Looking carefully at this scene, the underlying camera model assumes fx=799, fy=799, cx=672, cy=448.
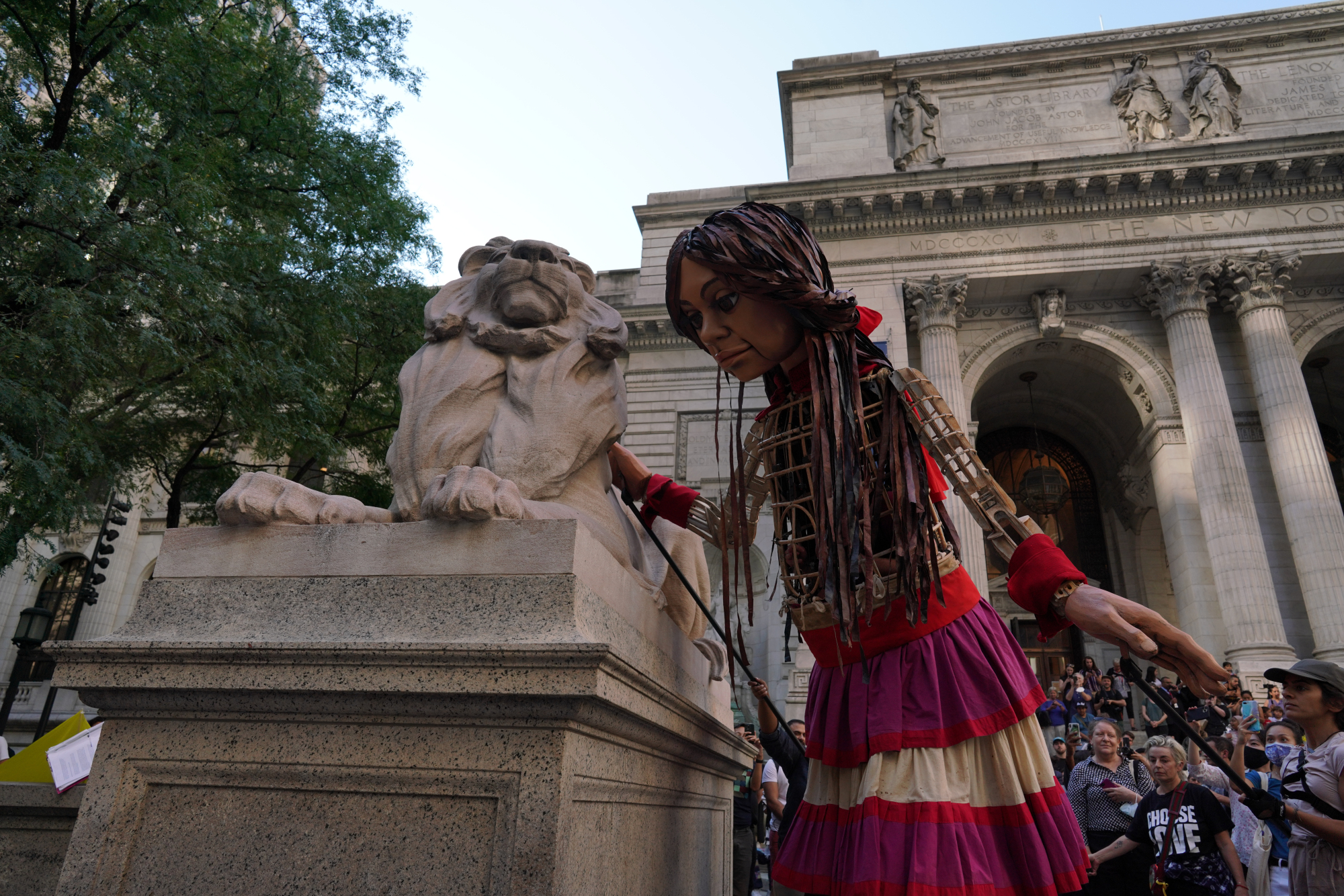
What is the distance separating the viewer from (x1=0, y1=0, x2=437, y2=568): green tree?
931cm

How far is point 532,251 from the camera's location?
2.97 metres

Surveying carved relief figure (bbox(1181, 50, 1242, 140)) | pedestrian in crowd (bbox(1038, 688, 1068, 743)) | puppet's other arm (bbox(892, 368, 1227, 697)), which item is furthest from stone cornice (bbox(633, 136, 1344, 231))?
puppet's other arm (bbox(892, 368, 1227, 697))

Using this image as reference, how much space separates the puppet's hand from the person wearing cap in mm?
2318

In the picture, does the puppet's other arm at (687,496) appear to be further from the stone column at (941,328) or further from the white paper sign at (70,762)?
the stone column at (941,328)

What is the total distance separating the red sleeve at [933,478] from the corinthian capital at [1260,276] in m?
21.3

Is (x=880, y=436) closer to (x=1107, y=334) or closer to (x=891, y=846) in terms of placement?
(x=891, y=846)

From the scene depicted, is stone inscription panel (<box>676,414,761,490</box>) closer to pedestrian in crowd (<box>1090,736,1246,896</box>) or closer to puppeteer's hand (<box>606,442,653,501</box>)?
pedestrian in crowd (<box>1090,736,1246,896</box>)

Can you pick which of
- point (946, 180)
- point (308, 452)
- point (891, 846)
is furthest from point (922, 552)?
point (946, 180)

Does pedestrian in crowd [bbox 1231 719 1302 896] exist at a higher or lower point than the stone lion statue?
lower

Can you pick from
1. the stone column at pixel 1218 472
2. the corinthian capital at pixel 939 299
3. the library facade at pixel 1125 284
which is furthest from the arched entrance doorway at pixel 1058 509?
the stone column at pixel 1218 472

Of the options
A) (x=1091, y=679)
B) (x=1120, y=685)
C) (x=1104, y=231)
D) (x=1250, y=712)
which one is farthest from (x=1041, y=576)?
(x=1104, y=231)

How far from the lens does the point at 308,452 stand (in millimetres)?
12711

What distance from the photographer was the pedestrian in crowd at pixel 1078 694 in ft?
45.6

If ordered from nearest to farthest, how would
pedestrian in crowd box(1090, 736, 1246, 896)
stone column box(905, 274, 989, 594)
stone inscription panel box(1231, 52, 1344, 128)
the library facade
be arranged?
pedestrian in crowd box(1090, 736, 1246, 896) → the library facade → stone column box(905, 274, 989, 594) → stone inscription panel box(1231, 52, 1344, 128)
